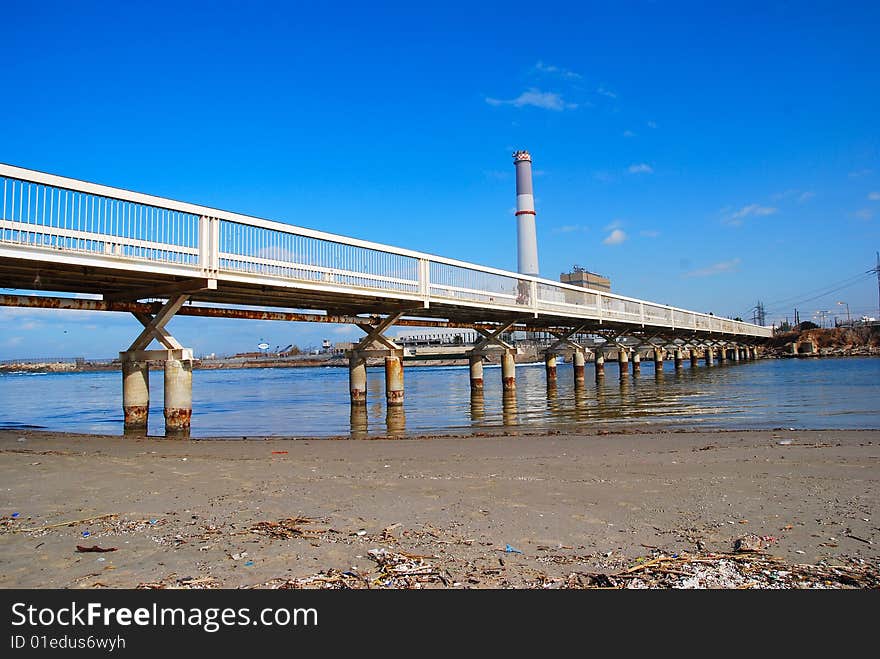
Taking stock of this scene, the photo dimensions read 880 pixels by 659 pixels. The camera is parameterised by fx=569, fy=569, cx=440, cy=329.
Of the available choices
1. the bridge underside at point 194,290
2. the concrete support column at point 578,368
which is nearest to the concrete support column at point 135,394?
the bridge underside at point 194,290

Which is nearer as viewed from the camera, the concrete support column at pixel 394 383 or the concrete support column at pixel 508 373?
the concrete support column at pixel 394 383

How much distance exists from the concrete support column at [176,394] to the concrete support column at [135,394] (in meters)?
2.00

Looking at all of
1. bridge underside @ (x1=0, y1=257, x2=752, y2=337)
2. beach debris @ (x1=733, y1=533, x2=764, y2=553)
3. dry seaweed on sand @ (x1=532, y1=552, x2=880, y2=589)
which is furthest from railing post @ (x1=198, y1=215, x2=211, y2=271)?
beach debris @ (x1=733, y1=533, x2=764, y2=553)

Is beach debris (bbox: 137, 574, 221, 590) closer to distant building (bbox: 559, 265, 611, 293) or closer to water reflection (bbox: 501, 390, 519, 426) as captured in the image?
water reflection (bbox: 501, 390, 519, 426)

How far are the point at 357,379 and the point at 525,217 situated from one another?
70.0 meters

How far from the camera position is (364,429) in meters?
20.0

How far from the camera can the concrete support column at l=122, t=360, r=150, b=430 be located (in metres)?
19.2

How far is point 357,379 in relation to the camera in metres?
30.1

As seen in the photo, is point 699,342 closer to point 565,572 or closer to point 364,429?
point 364,429

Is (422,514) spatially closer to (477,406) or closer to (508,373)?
(477,406)

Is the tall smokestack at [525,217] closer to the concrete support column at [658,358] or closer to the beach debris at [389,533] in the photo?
the concrete support column at [658,358]

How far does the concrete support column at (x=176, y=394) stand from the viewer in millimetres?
17688

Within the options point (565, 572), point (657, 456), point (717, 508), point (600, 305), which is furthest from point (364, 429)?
point (600, 305)

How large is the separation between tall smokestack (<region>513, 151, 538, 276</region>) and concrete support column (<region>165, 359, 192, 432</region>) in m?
79.2
